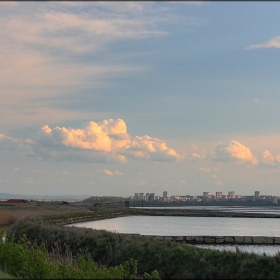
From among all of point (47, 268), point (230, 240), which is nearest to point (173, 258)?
point (47, 268)

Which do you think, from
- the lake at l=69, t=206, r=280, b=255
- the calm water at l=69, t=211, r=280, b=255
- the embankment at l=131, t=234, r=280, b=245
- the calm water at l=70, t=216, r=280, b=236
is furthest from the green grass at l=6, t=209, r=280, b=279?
the calm water at l=70, t=216, r=280, b=236

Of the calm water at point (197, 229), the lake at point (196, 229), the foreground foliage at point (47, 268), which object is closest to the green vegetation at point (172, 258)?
the foreground foliage at point (47, 268)

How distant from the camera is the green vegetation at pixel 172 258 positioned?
1825 cm

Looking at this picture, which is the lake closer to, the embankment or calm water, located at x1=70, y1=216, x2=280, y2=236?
calm water, located at x1=70, y1=216, x2=280, y2=236

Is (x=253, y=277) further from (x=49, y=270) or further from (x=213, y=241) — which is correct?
(x=213, y=241)

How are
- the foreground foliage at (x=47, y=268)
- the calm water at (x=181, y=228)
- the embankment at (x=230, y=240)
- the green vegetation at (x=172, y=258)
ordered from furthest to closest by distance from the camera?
1. the calm water at (x=181, y=228)
2. the embankment at (x=230, y=240)
3. the green vegetation at (x=172, y=258)
4. the foreground foliage at (x=47, y=268)

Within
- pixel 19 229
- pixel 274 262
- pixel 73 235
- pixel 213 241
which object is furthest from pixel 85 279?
pixel 213 241

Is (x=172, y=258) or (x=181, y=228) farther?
(x=181, y=228)

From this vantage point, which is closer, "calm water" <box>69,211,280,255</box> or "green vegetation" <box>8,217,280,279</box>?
"green vegetation" <box>8,217,280,279</box>

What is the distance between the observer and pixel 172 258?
68.9ft

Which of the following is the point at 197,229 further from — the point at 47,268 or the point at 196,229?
the point at 47,268

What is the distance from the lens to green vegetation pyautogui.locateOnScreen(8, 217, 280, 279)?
18.2 m

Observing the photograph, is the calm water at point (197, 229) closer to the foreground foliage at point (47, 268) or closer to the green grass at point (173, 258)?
the green grass at point (173, 258)

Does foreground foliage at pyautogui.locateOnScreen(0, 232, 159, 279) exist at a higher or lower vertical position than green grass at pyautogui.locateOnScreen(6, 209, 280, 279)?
higher
